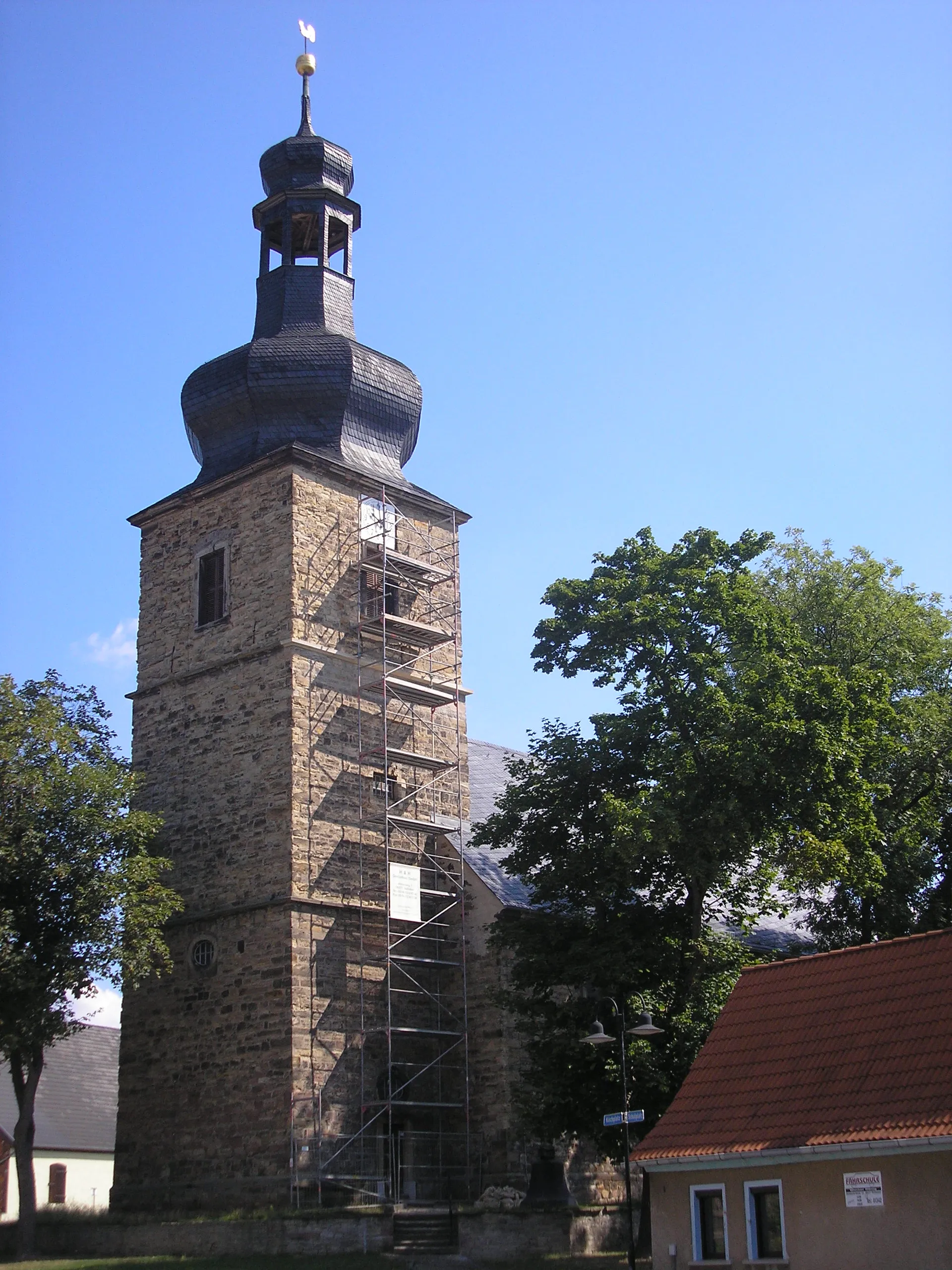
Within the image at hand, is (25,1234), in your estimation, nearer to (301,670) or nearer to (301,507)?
(301,670)

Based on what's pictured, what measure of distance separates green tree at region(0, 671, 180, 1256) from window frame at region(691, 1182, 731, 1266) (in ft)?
34.3

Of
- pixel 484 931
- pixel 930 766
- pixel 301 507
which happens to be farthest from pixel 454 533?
pixel 930 766

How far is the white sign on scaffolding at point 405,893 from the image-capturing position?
82.0 feet

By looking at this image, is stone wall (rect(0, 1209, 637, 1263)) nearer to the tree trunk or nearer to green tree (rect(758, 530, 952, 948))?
the tree trunk

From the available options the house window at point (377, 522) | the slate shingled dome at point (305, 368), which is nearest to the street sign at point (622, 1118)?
the house window at point (377, 522)

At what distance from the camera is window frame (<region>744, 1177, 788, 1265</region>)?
589 inches

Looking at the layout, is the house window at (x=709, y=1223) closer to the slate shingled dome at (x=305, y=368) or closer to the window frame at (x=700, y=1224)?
the window frame at (x=700, y=1224)

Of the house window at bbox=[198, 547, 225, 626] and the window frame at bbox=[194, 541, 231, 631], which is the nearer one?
the window frame at bbox=[194, 541, 231, 631]

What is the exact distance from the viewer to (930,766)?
82.3 ft

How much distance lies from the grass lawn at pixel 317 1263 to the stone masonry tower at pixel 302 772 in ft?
6.04

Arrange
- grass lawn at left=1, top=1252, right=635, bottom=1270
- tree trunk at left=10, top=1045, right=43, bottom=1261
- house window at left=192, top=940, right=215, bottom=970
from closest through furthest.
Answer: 1. grass lawn at left=1, top=1252, right=635, bottom=1270
2. tree trunk at left=10, top=1045, right=43, bottom=1261
3. house window at left=192, top=940, right=215, bottom=970

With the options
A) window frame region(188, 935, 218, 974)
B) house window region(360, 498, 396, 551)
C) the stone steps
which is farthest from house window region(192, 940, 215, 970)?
house window region(360, 498, 396, 551)

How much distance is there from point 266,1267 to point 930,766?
43.2ft

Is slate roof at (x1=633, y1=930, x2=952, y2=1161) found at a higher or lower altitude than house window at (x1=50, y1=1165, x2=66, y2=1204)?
higher
